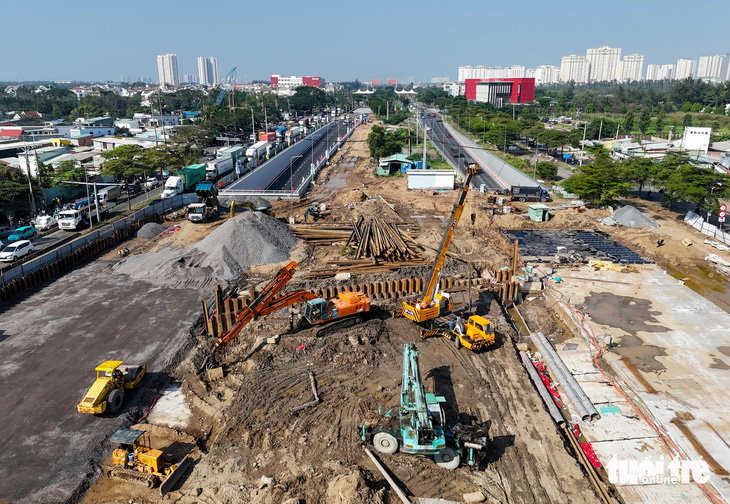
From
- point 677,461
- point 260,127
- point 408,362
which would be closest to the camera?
point 677,461

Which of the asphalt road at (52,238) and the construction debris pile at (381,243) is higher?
the construction debris pile at (381,243)

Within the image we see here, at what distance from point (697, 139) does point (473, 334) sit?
74.0m

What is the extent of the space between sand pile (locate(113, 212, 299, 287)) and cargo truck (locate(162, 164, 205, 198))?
57.8ft

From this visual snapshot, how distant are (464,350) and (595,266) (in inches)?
581

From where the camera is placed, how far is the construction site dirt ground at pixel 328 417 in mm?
14078

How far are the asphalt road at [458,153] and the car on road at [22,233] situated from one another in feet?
141

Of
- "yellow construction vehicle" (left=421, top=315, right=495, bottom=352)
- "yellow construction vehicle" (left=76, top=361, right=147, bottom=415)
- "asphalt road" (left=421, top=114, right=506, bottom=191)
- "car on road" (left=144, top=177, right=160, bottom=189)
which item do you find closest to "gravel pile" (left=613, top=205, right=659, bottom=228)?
"asphalt road" (left=421, top=114, right=506, bottom=191)

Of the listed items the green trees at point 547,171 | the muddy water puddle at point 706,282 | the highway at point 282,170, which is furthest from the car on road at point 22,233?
the green trees at point 547,171

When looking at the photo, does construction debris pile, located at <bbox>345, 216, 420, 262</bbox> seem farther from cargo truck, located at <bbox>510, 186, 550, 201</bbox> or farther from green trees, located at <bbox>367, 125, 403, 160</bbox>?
green trees, located at <bbox>367, 125, 403, 160</bbox>

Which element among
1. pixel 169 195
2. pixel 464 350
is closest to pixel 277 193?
pixel 169 195

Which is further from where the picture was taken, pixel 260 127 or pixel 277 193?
pixel 260 127

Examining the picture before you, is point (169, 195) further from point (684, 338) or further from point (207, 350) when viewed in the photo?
point (684, 338)

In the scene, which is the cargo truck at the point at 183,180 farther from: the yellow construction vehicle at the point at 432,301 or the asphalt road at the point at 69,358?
the yellow construction vehicle at the point at 432,301

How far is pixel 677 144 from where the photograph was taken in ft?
267
